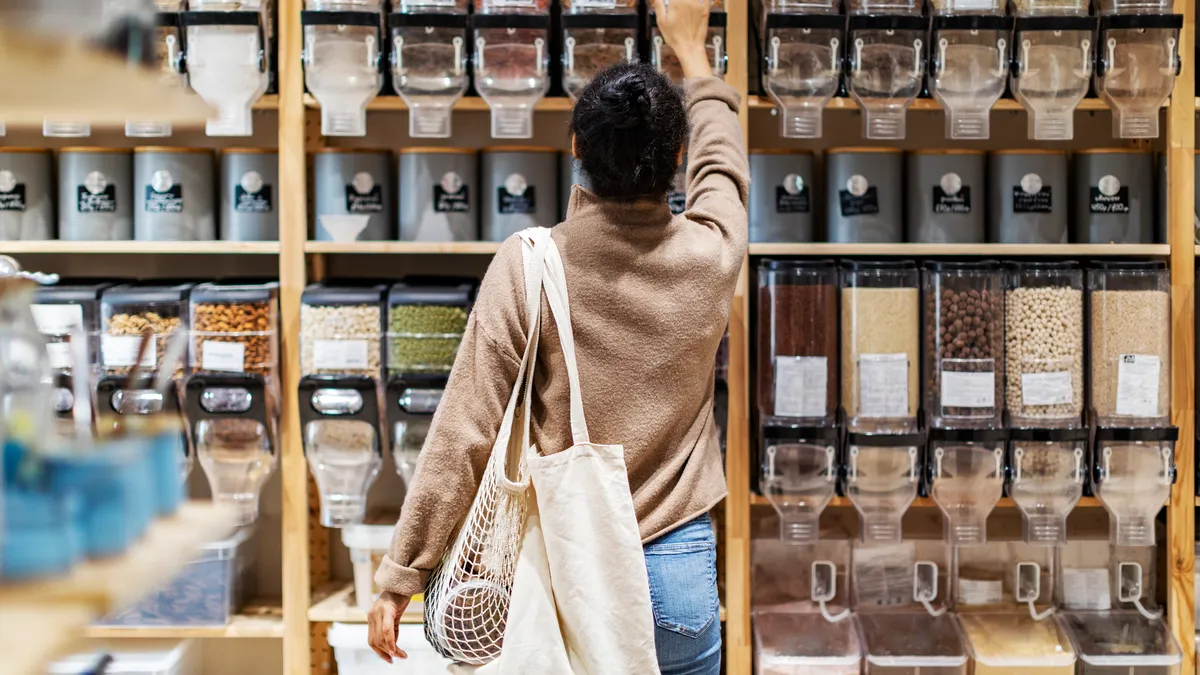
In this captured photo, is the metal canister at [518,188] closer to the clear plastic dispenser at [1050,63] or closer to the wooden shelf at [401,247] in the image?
the wooden shelf at [401,247]

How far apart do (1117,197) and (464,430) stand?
149 cm

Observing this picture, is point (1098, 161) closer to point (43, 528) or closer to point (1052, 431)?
point (1052, 431)

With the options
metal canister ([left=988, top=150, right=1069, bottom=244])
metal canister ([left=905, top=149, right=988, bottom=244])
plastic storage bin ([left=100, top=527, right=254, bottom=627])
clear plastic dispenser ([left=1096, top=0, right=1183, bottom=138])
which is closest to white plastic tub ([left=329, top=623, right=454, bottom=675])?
plastic storage bin ([left=100, top=527, right=254, bottom=627])

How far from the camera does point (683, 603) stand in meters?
1.55

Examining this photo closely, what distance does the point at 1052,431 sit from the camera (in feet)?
7.09

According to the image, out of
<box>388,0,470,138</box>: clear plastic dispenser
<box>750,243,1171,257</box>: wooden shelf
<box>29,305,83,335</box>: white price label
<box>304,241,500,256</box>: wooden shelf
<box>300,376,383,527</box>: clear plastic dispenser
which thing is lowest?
<box>300,376,383,527</box>: clear plastic dispenser

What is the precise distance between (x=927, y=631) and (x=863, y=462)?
16.9 inches

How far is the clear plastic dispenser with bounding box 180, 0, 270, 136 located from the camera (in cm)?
212

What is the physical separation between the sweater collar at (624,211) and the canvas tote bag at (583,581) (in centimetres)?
23

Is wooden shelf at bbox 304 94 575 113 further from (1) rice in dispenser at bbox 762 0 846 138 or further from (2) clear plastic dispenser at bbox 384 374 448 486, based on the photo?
(2) clear plastic dispenser at bbox 384 374 448 486

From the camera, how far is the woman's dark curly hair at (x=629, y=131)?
1.49m

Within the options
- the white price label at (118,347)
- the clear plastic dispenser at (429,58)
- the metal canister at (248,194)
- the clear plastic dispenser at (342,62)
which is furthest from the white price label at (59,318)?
the clear plastic dispenser at (429,58)

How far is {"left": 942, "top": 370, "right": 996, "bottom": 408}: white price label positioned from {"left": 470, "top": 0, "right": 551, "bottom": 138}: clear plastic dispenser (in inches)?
37.4

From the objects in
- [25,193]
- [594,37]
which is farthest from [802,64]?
[25,193]
